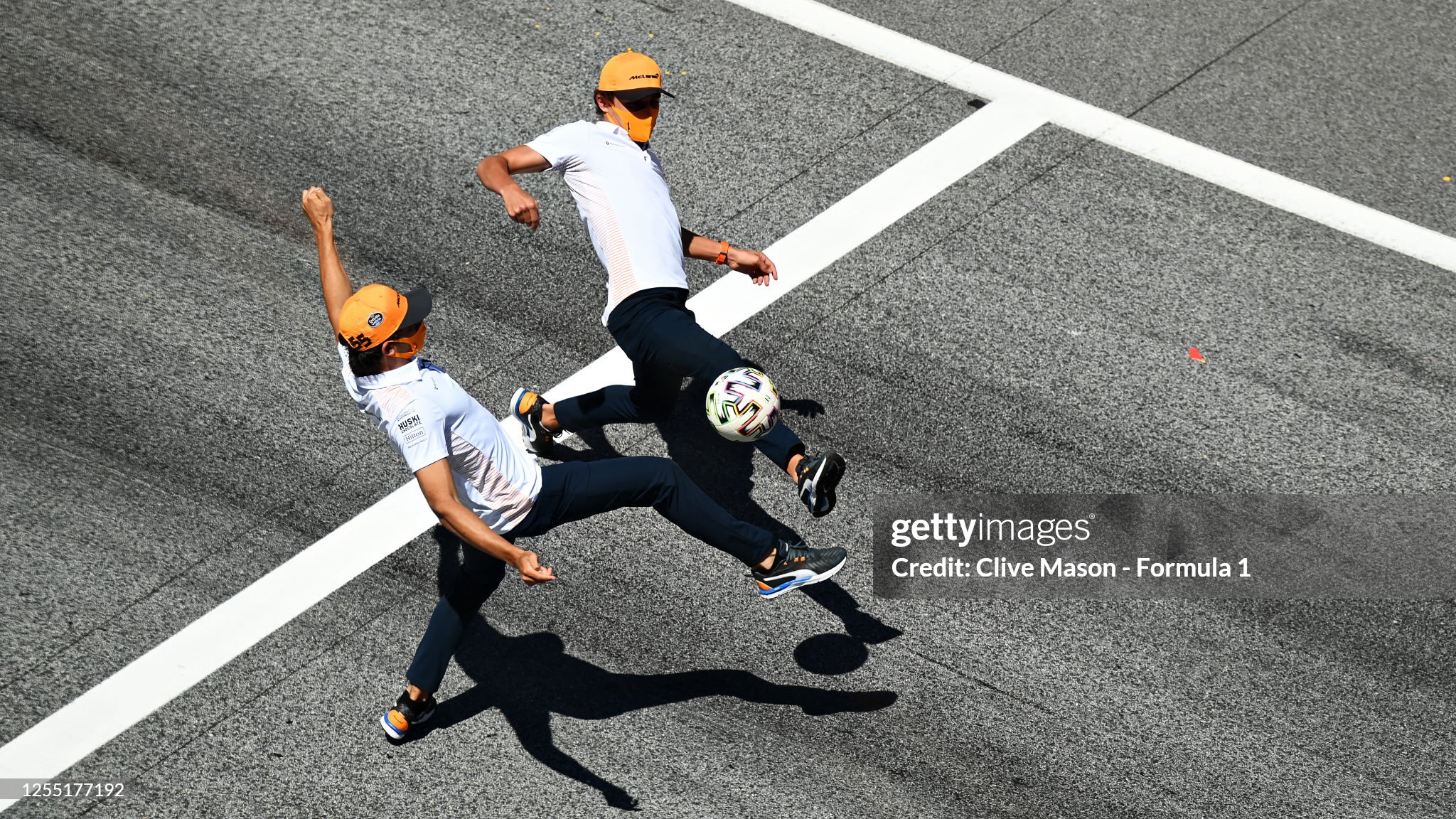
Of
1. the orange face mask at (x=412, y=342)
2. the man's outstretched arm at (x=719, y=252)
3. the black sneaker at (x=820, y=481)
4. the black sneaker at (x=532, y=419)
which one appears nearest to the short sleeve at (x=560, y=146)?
the man's outstretched arm at (x=719, y=252)

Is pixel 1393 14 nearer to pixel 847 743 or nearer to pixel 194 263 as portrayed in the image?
pixel 847 743

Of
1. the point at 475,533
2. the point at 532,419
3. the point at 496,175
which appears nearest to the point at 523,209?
the point at 496,175

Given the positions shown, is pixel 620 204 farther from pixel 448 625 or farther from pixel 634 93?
pixel 448 625

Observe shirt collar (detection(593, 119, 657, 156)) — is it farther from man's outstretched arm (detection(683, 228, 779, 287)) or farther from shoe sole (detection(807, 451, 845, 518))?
shoe sole (detection(807, 451, 845, 518))

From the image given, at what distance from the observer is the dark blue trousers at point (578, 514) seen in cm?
673

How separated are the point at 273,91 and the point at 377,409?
513 centimetres

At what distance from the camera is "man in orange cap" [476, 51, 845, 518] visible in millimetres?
7336

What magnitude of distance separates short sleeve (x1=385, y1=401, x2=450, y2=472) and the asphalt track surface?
1.60 metres

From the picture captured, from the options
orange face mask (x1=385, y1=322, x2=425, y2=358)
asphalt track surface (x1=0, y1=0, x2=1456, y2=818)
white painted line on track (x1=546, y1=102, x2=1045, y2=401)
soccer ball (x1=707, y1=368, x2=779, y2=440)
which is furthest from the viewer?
white painted line on track (x1=546, y1=102, x2=1045, y2=401)

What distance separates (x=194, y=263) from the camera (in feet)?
30.5

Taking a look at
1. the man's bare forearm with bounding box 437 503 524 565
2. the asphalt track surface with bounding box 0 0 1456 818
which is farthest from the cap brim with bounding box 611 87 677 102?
the man's bare forearm with bounding box 437 503 524 565

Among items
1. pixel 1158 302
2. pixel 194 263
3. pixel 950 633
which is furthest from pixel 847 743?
pixel 194 263

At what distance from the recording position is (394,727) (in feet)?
22.7

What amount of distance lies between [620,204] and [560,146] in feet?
1.57
